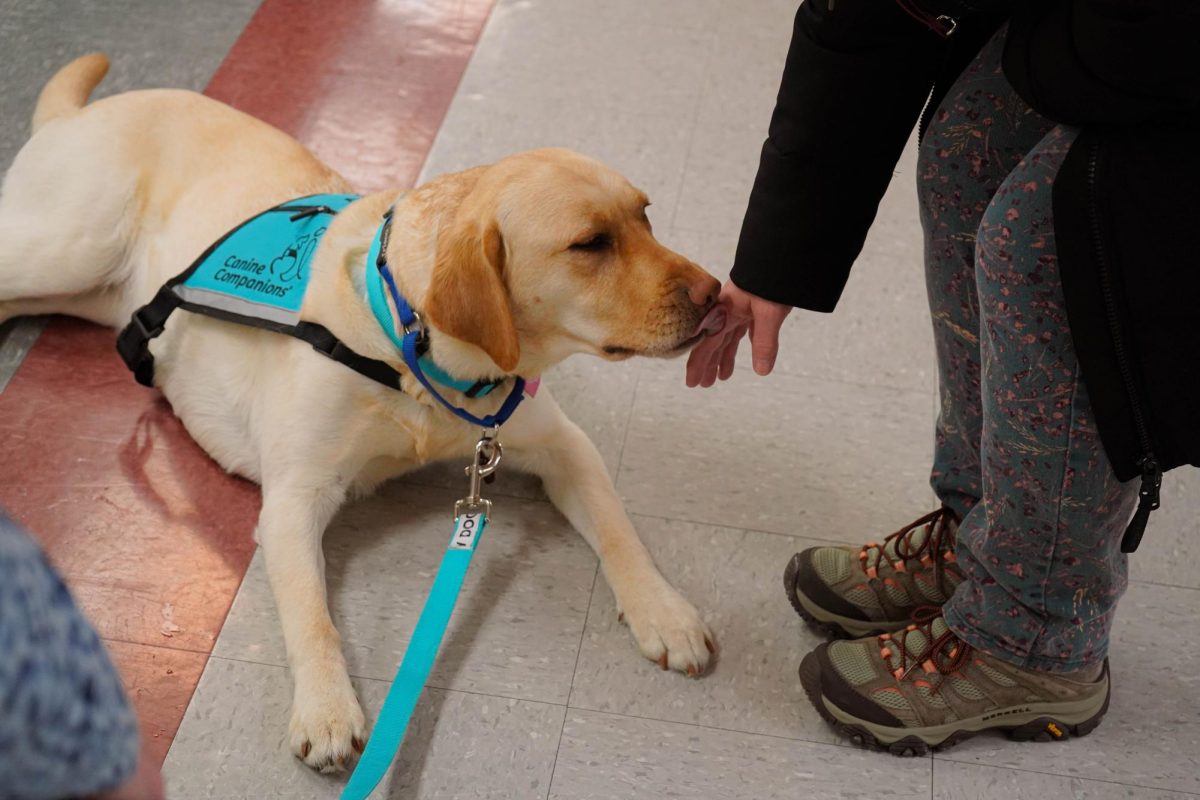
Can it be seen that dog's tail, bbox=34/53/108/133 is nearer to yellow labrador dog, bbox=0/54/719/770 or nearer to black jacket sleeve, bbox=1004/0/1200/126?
yellow labrador dog, bbox=0/54/719/770

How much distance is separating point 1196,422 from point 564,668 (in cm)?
102

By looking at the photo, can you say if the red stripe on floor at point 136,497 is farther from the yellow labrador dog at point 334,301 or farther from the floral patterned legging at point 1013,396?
the floral patterned legging at point 1013,396

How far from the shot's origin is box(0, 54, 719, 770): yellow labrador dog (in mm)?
1606

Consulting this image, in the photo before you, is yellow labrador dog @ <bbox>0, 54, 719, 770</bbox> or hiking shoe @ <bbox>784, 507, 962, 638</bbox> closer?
yellow labrador dog @ <bbox>0, 54, 719, 770</bbox>

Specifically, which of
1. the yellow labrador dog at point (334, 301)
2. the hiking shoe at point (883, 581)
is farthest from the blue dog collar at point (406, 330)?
the hiking shoe at point (883, 581)

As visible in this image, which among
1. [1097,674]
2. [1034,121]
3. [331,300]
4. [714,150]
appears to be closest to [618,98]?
[714,150]

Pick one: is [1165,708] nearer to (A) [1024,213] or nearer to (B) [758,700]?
(B) [758,700]

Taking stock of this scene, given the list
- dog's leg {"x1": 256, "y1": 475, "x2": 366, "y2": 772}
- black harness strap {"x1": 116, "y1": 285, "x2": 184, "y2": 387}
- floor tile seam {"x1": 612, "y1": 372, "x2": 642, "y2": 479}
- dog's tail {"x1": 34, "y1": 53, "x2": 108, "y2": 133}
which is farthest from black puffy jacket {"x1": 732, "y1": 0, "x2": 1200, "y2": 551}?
dog's tail {"x1": 34, "y1": 53, "x2": 108, "y2": 133}

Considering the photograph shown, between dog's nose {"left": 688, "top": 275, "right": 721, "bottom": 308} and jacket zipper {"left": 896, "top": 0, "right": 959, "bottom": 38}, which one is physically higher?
jacket zipper {"left": 896, "top": 0, "right": 959, "bottom": 38}

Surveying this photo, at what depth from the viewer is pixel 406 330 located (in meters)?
1.69

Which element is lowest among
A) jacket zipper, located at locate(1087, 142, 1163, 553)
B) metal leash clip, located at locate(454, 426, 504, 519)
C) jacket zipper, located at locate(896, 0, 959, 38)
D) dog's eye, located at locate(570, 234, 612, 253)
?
metal leash clip, located at locate(454, 426, 504, 519)

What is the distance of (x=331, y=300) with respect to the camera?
179 centimetres

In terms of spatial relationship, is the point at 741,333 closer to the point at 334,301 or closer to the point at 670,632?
the point at 670,632

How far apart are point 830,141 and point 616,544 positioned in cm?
82
